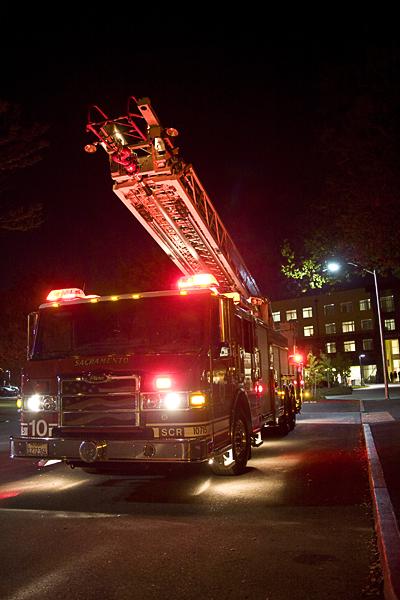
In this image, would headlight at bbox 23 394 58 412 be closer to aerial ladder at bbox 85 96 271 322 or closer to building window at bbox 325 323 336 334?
aerial ladder at bbox 85 96 271 322

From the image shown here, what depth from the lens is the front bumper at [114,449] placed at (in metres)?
6.69

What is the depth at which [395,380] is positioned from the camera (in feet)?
229

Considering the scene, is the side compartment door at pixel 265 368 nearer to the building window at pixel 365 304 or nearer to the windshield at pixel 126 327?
the windshield at pixel 126 327

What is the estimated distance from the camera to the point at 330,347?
81.8 m

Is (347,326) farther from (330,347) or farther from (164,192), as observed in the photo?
(164,192)

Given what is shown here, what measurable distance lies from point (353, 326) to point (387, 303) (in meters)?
8.60

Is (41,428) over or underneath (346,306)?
underneath

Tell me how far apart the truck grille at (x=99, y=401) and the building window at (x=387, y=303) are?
226ft

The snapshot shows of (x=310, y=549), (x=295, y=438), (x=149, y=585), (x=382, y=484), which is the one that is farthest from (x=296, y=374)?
(x=149, y=585)

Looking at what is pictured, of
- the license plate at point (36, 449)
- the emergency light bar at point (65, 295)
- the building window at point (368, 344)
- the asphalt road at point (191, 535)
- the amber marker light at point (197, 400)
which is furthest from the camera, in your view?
the building window at point (368, 344)

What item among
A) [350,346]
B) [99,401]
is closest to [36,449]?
[99,401]

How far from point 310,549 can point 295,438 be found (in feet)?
29.6

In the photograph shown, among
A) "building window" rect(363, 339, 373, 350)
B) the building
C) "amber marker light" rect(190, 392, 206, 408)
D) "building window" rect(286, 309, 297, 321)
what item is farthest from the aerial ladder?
"building window" rect(286, 309, 297, 321)

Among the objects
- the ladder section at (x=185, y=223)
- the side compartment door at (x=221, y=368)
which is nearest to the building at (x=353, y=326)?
the ladder section at (x=185, y=223)
